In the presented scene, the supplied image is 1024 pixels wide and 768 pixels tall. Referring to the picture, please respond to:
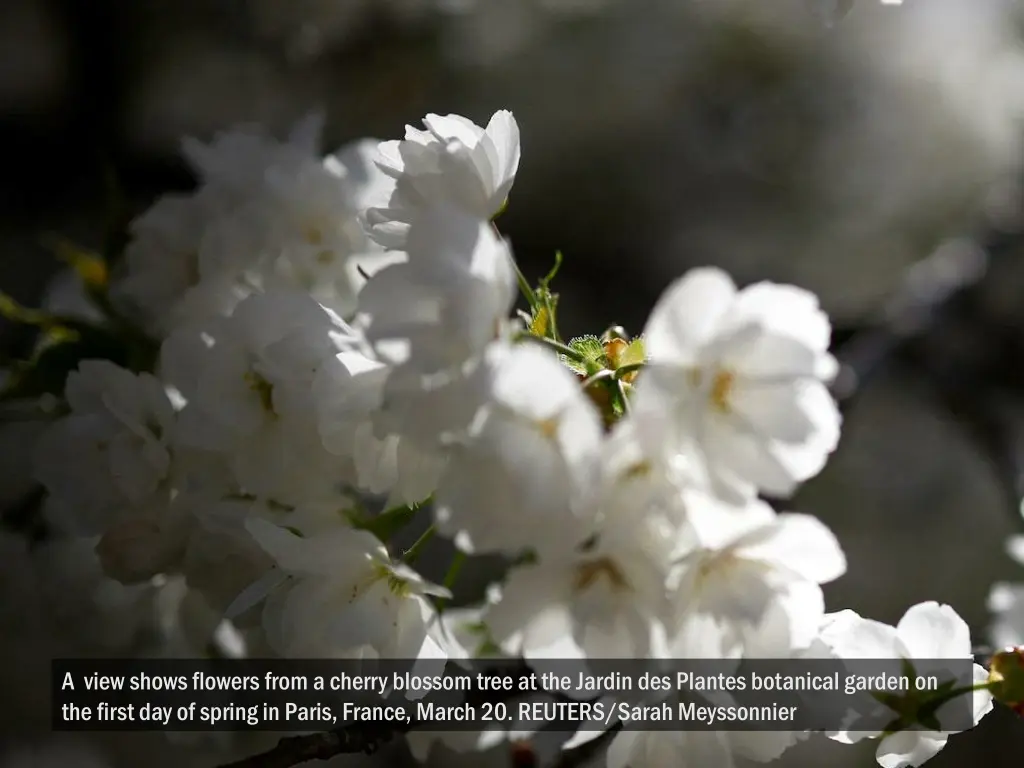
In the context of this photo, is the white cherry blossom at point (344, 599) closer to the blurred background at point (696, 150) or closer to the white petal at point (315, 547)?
the white petal at point (315, 547)

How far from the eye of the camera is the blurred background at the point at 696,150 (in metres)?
1.93

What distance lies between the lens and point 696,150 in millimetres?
2191

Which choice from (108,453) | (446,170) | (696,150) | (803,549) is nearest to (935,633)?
(803,549)

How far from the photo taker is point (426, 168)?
649 millimetres

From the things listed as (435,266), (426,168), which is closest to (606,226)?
(426,168)

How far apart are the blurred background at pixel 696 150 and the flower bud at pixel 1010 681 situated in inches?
45.1

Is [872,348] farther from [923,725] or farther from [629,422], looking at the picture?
[629,422]

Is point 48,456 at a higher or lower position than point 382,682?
higher

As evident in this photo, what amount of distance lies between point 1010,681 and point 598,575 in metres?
0.36

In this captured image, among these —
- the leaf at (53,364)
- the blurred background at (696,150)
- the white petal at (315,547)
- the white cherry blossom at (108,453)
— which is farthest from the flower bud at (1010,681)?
the blurred background at (696,150)

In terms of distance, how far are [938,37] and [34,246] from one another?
6.63 feet

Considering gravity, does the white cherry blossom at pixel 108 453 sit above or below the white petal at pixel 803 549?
above

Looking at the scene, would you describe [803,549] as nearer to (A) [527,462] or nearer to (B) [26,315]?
(A) [527,462]

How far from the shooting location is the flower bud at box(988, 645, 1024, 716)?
0.68m
